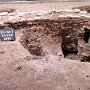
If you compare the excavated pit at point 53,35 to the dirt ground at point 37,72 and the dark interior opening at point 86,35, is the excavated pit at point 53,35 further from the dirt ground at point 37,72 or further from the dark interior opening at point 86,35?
the dirt ground at point 37,72

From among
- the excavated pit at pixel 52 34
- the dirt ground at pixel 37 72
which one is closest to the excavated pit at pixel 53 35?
the excavated pit at pixel 52 34

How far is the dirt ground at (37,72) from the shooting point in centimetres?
371

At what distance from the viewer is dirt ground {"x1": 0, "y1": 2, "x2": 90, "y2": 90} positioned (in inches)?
146

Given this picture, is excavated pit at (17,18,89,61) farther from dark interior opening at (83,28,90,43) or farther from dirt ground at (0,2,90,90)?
dirt ground at (0,2,90,90)

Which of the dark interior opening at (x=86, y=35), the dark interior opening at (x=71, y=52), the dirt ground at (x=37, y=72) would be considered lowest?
the dark interior opening at (x=71, y=52)

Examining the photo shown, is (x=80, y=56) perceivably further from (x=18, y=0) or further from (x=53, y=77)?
(x=18, y=0)

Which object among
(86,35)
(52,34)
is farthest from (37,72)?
(86,35)

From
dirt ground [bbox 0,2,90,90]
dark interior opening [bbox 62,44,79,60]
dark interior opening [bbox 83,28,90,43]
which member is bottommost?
dark interior opening [bbox 62,44,79,60]

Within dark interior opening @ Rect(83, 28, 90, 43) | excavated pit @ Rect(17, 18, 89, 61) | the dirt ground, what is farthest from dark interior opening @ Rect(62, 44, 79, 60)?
the dirt ground

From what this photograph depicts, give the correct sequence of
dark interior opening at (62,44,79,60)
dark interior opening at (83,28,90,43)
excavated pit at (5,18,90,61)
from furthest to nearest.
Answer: dark interior opening at (62,44,79,60) → dark interior opening at (83,28,90,43) → excavated pit at (5,18,90,61)

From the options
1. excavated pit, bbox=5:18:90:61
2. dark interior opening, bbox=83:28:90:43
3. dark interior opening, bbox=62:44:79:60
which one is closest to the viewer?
excavated pit, bbox=5:18:90:61

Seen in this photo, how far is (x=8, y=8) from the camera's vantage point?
7.12m

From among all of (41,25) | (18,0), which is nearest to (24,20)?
(41,25)

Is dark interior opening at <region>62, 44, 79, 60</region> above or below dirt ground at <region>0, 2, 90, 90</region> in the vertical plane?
below
